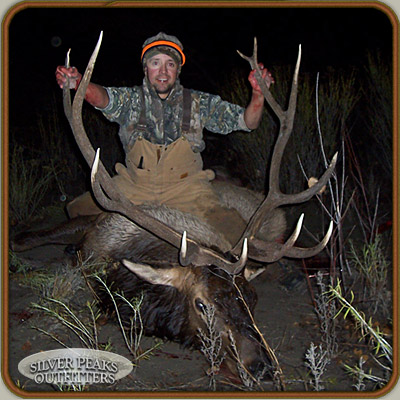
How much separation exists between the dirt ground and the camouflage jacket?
1.17 meters

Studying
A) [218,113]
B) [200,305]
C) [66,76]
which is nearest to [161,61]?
[218,113]

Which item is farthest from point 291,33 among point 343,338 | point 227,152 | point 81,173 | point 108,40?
point 343,338

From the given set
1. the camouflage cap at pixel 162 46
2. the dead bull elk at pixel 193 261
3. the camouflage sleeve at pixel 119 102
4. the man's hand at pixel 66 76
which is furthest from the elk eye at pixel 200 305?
the camouflage cap at pixel 162 46

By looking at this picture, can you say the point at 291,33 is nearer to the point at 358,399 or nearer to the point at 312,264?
the point at 312,264

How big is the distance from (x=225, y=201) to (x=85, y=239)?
1.14 metres

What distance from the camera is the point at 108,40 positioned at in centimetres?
1450

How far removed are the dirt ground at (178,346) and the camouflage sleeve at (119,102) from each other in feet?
3.88

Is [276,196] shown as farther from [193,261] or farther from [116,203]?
[116,203]

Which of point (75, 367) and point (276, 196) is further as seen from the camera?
point (276, 196)

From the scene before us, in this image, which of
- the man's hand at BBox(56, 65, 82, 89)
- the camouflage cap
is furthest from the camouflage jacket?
the man's hand at BBox(56, 65, 82, 89)

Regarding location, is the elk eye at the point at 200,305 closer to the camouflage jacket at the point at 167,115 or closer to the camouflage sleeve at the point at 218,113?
the camouflage jacket at the point at 167,115

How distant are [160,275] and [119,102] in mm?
1411

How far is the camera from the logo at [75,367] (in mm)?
2883

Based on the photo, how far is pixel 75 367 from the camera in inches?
117
